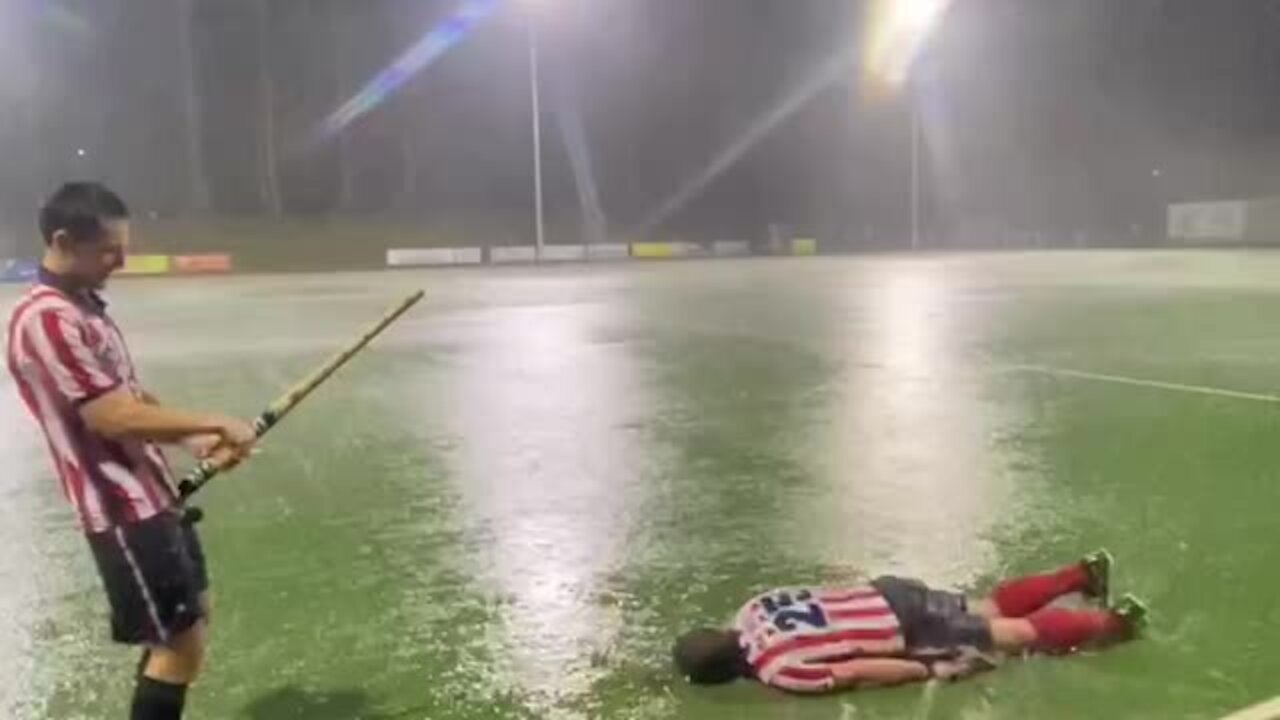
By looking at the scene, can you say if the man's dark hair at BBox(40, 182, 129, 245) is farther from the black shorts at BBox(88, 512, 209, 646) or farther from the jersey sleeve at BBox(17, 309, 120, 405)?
the black shorts at BBox(88, 512, 209, 646)

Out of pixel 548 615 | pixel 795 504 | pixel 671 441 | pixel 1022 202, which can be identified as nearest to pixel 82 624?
pixel 548 615

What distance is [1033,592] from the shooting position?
435 centimetres

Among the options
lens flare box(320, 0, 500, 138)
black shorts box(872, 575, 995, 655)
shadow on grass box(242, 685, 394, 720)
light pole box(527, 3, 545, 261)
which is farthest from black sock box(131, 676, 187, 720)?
lens flare box(320, 0, 500, 138)

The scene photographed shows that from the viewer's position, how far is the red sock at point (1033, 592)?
431 centimetres

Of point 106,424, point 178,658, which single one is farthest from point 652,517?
point 106,424

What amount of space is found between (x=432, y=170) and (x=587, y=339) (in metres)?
37.5

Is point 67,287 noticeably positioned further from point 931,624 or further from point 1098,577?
point 1098,577

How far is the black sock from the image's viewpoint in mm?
3346

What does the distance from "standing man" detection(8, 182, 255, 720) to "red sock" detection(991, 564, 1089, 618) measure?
8.08 feet

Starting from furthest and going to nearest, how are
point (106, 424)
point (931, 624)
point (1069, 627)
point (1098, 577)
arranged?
point (1098, 577) < point (1069, 627) < point (931, 624) < point (106, 424)

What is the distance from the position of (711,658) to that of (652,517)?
7.66 feet

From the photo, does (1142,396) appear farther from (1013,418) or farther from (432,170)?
(432,170)

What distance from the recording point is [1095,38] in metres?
52.1

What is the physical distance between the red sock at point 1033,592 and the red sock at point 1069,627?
0.19ft
